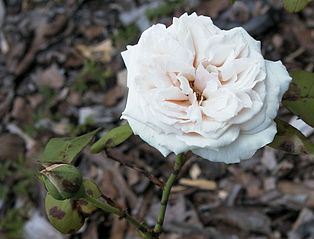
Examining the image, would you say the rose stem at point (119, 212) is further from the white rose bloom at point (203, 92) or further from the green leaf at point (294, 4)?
the green leaf at point (294, 4)

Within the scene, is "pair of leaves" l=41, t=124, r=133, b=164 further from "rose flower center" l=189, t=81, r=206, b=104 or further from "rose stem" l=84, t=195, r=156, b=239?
"rose flower center" l=189, t=81, r=206, b=104

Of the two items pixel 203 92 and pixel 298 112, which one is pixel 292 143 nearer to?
pixel 298 112

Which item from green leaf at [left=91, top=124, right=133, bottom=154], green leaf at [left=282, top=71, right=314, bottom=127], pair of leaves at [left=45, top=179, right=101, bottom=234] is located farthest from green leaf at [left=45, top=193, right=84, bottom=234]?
green leaf at [left=282, top=71, right=314, bottom=127]

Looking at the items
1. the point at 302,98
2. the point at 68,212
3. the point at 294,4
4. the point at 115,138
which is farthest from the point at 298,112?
the point at 68,212

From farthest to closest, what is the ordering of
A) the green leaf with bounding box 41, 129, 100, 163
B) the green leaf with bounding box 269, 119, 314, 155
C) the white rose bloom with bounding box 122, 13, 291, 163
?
1. the green leaf with bounding box 41, 129, 100, 163
2. the green leaf with bounding box 269, 119, 314, 155
3. the white rose bloom with bounding box 122, 13, 291, 163

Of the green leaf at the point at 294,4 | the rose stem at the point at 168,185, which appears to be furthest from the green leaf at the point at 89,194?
the green leaf at the point at 294,4
